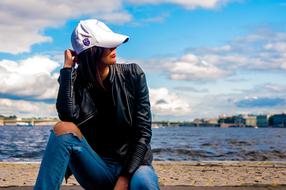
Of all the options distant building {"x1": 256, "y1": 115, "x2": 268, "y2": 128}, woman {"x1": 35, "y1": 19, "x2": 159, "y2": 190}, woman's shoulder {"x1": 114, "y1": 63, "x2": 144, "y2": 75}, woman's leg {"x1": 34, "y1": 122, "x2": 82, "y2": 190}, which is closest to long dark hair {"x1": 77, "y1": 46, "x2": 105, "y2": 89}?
woman {"x1": 35, "y1": 19, "x2": 159, "y2": 190}

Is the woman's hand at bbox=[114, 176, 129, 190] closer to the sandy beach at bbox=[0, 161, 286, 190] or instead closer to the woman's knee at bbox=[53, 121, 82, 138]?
the woman's knee at bbox=[53, 121, 82, 138]

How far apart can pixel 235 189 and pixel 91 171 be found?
9.42 feet

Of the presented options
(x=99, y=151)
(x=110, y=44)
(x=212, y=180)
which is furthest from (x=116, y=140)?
(x=212, y=180)

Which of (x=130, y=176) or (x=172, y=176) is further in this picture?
(x=172, y=176)

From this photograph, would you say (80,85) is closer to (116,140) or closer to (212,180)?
(116,140)

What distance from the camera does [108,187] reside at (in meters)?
2.94

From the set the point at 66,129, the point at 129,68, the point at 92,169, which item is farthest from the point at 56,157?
the point at 129,68

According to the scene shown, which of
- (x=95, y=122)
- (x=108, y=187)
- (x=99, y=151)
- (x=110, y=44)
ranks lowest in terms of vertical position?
(x=108, y=187)

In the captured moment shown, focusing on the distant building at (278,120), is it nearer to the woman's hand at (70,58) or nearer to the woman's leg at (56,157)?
the woman's hand at (70,58)

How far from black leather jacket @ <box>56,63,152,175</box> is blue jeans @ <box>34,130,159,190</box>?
12 centimetres

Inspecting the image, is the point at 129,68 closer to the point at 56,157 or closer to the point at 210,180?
the point at 56,157

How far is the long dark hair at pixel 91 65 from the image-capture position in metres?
2.88

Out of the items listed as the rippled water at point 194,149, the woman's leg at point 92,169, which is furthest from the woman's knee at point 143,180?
the rippled water at point 194,149

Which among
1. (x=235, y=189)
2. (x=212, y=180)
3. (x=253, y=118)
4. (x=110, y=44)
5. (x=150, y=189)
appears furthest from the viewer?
(x=253, y=118)
